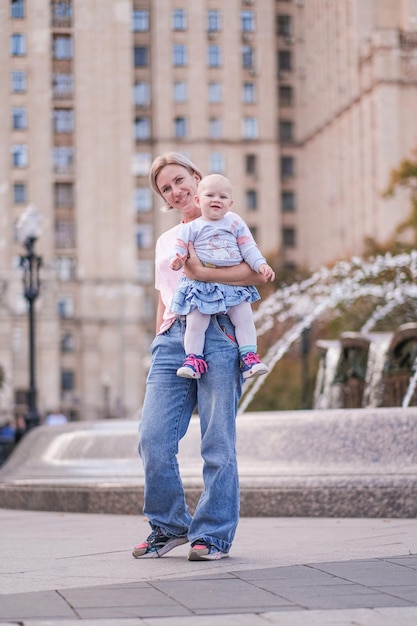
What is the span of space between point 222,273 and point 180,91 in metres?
91.0

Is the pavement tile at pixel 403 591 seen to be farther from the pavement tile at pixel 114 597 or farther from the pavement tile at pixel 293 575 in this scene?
the pavement tile at pixel 114 597

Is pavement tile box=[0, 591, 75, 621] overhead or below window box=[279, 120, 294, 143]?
below

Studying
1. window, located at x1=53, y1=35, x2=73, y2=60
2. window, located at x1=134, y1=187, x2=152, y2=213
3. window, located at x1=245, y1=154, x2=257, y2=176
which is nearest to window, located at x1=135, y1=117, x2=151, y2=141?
window, located at x1=134, y1=187, x2=152, y2=213

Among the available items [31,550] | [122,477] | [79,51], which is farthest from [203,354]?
[79,51]

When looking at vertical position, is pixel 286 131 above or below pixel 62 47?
below

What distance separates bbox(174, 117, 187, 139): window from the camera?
317ft

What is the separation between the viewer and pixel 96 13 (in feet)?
271

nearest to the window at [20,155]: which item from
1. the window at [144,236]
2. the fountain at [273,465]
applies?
the window at [144,236]

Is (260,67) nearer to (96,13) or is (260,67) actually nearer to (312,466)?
(96,13)

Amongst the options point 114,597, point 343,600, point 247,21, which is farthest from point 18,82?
point 343,600

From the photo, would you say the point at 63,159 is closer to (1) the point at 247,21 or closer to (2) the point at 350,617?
(1) the point at 247,21

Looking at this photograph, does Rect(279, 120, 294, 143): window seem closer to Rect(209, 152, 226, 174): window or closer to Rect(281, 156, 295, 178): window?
Rect(281, 156, 295, 178): window

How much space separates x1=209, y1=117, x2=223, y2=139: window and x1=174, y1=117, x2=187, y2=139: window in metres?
1.71

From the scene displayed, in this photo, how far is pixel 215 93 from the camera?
316 feet
